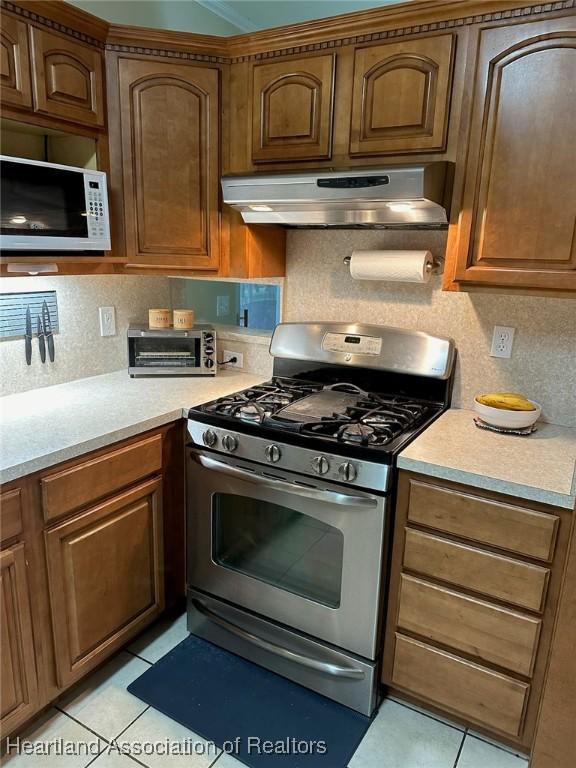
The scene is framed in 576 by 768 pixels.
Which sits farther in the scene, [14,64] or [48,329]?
[48,329]

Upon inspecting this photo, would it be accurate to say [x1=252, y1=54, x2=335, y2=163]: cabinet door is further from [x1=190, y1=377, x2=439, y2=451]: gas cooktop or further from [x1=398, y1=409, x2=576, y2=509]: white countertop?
[x1=398, y1=409, x2=576, y2=509]: white countertop

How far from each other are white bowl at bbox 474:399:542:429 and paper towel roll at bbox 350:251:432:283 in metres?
0.54

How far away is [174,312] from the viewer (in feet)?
7.95

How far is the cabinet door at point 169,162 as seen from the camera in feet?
6.37

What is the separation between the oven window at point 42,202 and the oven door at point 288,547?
907 mm

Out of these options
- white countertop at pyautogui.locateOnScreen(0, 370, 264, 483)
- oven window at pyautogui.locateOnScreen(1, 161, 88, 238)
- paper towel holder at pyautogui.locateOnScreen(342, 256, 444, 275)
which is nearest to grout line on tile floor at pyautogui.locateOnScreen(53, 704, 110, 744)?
white countertop at pyautogui.locateOnScreen(0, 370, 264, 483)

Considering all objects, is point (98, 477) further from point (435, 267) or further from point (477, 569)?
point (435, 267)

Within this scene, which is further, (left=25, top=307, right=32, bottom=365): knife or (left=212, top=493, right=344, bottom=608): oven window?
(left=25, top=307, right=32, bottom=365): knife

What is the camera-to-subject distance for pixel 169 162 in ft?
6.61

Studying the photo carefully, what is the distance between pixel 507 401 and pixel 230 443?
0.98m

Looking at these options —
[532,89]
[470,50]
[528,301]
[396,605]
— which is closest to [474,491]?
[396,605]

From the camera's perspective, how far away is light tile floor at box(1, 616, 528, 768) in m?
1.58

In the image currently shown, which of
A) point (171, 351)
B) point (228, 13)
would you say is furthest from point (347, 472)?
point (228, 13)

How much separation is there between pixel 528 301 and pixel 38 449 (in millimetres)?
1718
